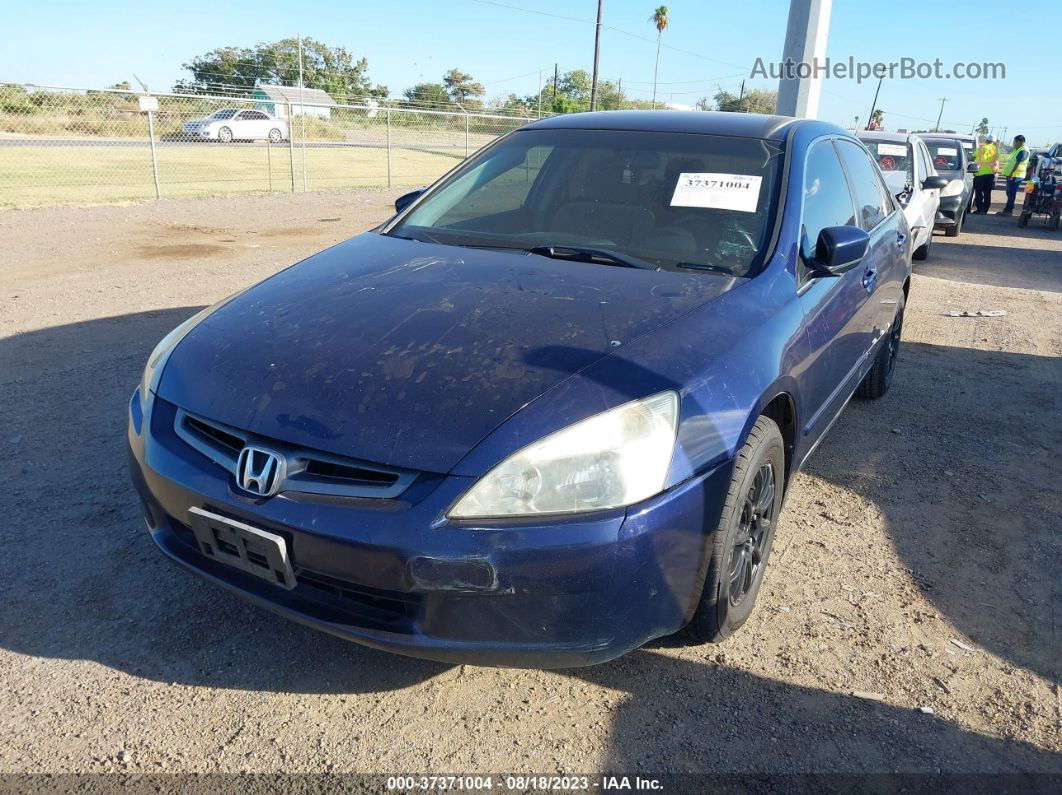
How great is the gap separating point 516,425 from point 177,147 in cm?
2039

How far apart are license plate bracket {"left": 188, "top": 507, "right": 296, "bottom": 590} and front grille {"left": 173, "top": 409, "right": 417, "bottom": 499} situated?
13 centimetres

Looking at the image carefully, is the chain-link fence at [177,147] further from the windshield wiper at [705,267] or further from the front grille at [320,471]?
the windshield wiper at [705,267]

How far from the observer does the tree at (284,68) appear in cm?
5066

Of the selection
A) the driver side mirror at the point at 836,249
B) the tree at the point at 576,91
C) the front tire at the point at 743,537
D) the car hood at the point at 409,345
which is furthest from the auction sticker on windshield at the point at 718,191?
the tree at the point at 576,91

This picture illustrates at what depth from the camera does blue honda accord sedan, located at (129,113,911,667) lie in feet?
6.32

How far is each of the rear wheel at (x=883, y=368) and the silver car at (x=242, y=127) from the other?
19769 millimetres

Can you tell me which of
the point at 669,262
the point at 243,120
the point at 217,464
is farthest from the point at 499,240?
the point at 243,120

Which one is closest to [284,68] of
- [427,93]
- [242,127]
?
[427,93]

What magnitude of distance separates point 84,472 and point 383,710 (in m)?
2.13

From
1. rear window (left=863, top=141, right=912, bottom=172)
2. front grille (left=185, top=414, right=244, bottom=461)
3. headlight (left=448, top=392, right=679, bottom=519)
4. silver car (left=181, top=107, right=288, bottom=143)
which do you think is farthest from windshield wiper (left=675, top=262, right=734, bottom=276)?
silver car (left=181, top=107, right=288, bottom=143)

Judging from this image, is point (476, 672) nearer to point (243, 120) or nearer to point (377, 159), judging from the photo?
point (377, 159)

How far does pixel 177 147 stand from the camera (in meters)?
19.3

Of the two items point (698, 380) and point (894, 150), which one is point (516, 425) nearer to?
point (698, 380)

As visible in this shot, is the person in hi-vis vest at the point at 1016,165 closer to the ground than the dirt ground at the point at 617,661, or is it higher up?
higher up
